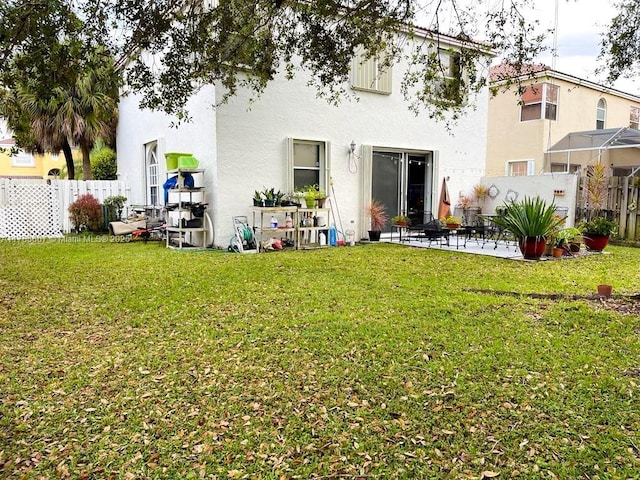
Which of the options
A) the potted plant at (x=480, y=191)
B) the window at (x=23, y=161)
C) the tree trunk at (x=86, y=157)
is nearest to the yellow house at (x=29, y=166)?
the window at (x=23, y=161)

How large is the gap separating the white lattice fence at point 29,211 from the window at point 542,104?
15.6 meters

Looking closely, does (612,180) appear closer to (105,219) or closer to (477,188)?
(477,188)

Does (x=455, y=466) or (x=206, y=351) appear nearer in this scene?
(x=455, y=466)

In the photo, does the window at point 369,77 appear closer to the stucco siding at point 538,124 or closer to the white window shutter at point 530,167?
the stucco siding at point 538,124

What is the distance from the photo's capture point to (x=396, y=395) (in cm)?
321

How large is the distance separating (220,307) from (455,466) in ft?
11.4

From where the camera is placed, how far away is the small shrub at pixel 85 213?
1332cm

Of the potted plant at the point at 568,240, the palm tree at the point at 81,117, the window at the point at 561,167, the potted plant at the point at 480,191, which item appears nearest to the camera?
the potted plant at the point at 568,240

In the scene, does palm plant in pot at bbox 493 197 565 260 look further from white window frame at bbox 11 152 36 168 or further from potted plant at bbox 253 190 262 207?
white window frame at bbox 11 152 36 168

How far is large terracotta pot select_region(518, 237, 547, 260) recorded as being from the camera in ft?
28.3

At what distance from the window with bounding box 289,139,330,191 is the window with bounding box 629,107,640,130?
16.1 m

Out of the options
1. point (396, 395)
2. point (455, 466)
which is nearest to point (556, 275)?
point (396, 395)

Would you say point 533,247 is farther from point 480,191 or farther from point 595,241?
point 480,191

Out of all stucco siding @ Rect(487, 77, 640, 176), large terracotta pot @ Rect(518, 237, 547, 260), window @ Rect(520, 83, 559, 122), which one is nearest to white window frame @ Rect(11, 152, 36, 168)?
stucco siding @ Rect(487, 77, 640, 176)
